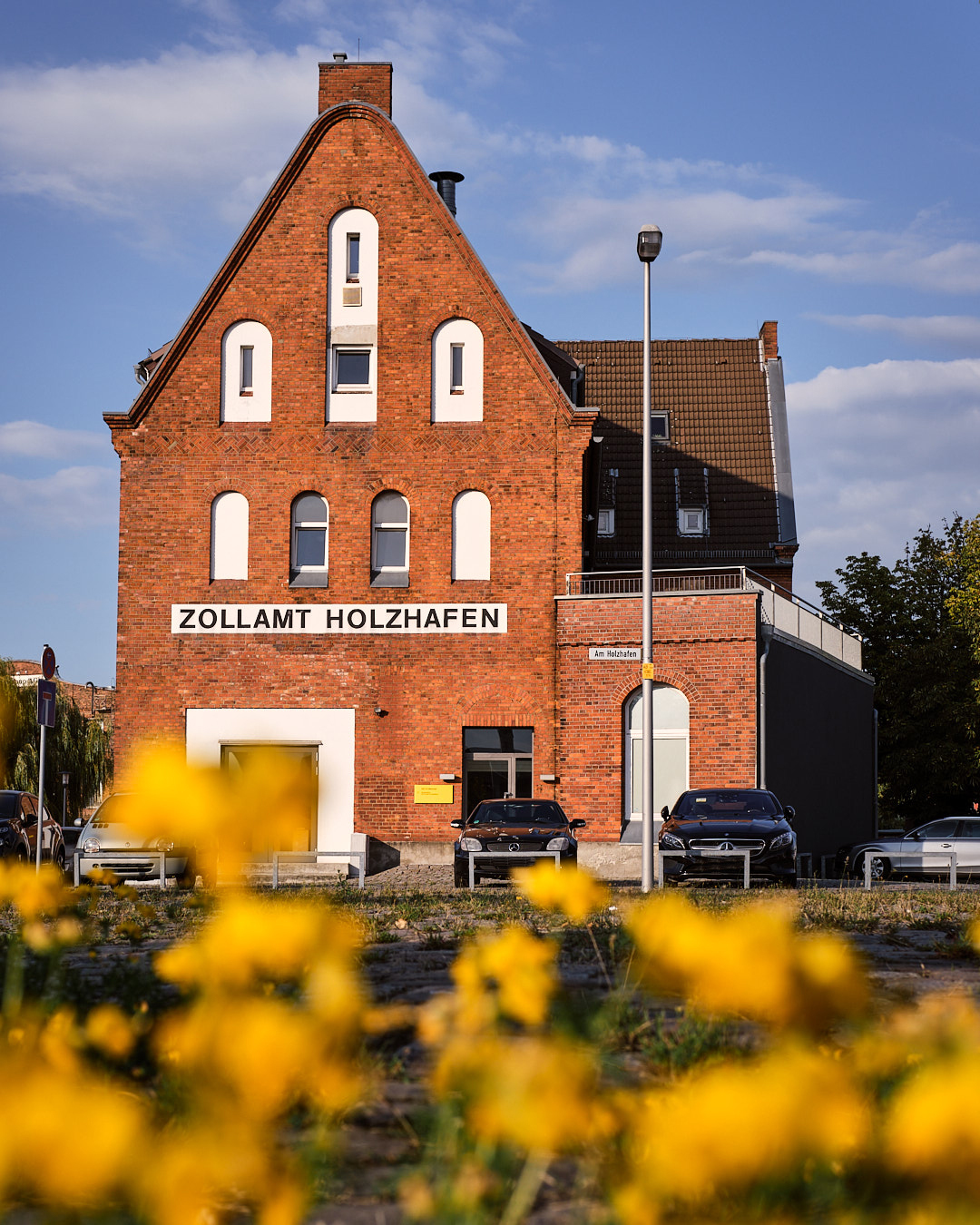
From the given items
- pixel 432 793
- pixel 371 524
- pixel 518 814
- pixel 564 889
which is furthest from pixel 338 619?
pixel 564 889

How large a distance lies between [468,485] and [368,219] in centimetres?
652

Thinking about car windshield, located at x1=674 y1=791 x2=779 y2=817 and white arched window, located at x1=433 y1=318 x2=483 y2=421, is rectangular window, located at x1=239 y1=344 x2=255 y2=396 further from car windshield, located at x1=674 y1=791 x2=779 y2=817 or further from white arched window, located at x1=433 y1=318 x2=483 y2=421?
car windshield, located at x1=674 y1=791 x2=779 y2=817

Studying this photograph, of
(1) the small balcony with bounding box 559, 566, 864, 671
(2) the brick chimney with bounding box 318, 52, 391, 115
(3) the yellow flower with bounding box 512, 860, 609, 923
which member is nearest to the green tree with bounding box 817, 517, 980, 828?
(1) the small balcony with bounding box 559, 566, 864, 671

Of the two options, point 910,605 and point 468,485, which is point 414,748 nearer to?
point 468,485

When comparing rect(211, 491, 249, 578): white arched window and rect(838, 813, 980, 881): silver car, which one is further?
rect(211, 491, 249, 578): white arched window

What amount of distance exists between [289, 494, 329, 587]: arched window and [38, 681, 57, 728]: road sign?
12844 millimetres

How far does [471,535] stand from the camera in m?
30.5

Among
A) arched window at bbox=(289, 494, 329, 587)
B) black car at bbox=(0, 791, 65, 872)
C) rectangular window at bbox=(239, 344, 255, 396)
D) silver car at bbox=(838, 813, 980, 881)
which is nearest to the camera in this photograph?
black car at bbox=(0, 791, 65, 872)

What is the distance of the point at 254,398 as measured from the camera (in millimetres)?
31078

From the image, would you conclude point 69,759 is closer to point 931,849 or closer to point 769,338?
point 769,338

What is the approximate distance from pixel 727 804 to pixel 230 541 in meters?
13.6

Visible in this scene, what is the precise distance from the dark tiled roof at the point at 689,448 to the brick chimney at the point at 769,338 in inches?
14.6

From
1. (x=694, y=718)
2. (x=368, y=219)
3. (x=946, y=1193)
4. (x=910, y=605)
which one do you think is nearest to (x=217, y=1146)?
(x=946, y=1193)

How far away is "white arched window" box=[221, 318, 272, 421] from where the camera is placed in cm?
3105
